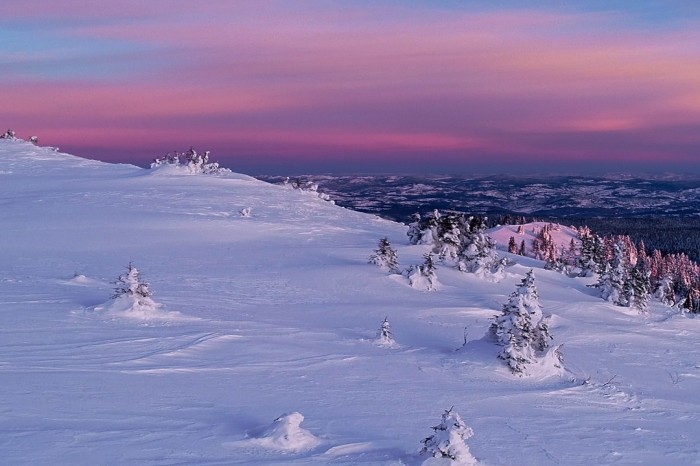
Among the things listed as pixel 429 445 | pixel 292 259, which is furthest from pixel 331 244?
pixel 429 445

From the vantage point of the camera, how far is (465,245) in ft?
63.2

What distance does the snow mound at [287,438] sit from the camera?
6.13 metres

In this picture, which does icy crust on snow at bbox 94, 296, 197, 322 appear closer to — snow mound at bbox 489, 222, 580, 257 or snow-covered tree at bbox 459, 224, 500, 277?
snow-covered tree at bbox 459, 224, 500, 277

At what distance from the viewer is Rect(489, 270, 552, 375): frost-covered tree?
984 centimetres

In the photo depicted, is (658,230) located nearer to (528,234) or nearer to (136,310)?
(528,234)

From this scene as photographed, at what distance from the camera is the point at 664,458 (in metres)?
6.79

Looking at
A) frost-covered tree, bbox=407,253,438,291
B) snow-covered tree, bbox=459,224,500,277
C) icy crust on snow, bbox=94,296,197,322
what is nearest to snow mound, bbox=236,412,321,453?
icy crust on snow, bbox=94,296,197,322

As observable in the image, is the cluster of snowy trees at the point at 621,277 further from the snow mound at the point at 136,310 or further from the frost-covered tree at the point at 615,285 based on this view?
the snow mound at the point at 136,310

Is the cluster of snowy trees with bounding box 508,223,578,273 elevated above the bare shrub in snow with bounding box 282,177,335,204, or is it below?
below

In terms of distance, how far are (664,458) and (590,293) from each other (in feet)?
45.3

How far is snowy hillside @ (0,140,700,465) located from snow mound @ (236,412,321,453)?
0.01 metres

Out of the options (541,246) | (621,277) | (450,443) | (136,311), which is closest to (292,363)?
(136,311)

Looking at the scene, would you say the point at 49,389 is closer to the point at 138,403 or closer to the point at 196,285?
the point at 138,403

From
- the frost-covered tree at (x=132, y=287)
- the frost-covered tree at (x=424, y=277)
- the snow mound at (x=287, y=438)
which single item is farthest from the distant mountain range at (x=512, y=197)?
the snow mound at (x=287, y=438)
